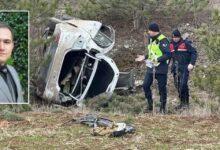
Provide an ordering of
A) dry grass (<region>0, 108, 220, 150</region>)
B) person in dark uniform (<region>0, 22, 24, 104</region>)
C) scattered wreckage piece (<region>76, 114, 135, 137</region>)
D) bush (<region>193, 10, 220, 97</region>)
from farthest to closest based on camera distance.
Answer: bush (<region>193, 10, 220, 97</region>)
scattered wreckage piece (<region>76, 114, 135, 137</region>)
dry grass (<region>0, 108, 220, 150</region>)
person in dark uniform (<region>0, 22, 24, 104</region>)

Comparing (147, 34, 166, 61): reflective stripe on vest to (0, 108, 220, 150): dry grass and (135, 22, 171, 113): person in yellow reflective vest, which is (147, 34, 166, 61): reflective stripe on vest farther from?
(0, 108, 220, 150): dry grass

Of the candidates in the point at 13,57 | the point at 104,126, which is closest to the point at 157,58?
the point at 104,126

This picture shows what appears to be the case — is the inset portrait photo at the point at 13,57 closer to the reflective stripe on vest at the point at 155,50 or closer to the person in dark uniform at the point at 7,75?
the person in dark uniform at the point at 7,75

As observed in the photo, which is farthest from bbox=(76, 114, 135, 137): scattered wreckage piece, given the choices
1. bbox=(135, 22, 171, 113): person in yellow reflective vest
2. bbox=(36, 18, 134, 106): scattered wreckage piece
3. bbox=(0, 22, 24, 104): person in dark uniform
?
bbox=(36, 18, 134, 106): scattered wreckage piece

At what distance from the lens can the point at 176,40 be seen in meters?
10.6

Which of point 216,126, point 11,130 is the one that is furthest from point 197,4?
point 11,130

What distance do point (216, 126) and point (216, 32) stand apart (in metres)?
2.80

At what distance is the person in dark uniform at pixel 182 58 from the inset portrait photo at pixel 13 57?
391cm

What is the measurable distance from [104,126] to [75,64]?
4205mm

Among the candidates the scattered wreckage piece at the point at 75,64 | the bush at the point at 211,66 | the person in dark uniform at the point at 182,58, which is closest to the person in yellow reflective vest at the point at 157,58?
the person in dark uniform at the point at 182,58

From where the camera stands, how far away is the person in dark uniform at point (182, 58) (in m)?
10.5

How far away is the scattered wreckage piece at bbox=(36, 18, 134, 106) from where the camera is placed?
11578 millimetres

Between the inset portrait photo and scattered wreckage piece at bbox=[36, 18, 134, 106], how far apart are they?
4245 mm

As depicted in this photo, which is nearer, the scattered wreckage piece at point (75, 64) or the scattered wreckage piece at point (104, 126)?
the scattered wreckage piece at point (104, 126)
